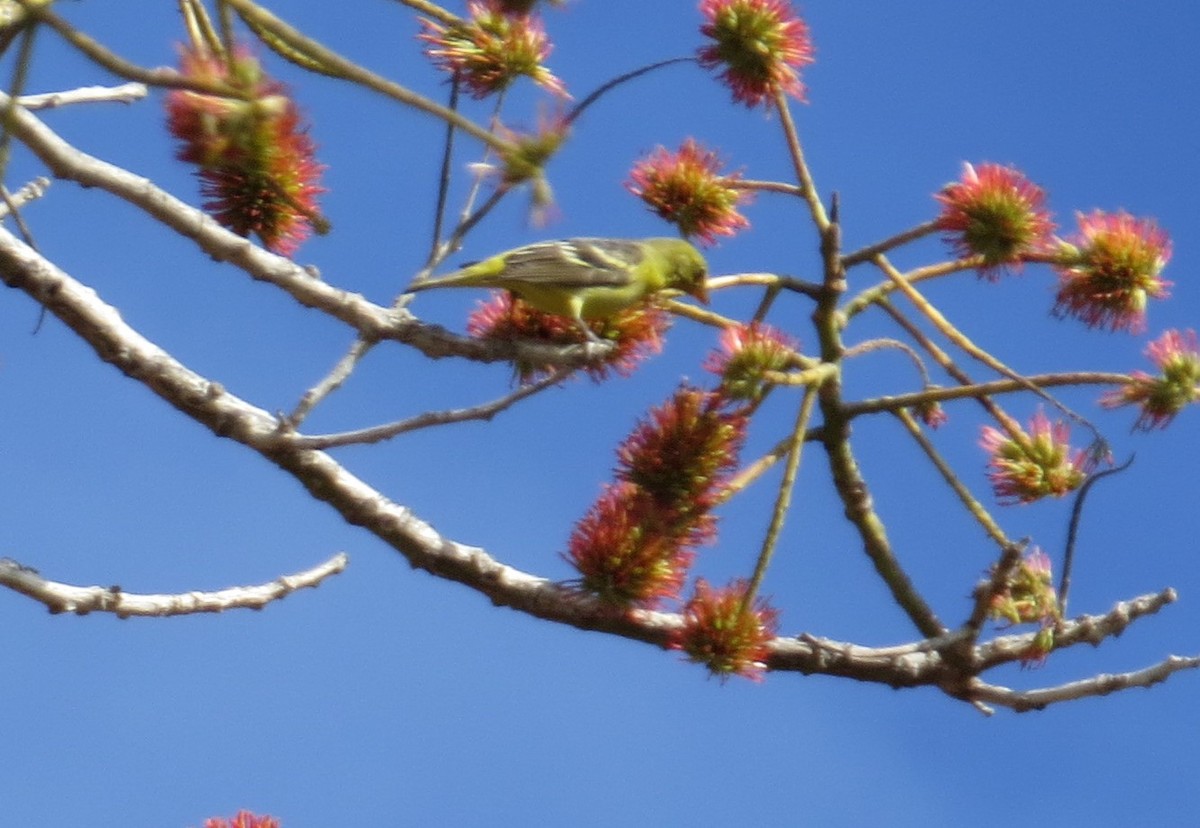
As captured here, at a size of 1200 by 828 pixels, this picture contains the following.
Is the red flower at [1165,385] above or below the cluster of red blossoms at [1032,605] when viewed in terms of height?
above

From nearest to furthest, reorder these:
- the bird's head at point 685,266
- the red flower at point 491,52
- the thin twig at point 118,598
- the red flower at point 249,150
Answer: the red flower at point 249,150 < the thin twig at point 118,598 < the red flower at point 491,52 < the bird's head at point 685,266

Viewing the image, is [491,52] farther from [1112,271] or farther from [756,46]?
[1112,271]

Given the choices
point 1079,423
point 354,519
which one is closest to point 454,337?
point 354,519

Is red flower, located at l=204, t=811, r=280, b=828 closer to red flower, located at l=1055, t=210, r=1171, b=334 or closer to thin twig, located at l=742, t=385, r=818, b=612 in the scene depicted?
thin twig, located at l=742, t=385, r=818, b=612

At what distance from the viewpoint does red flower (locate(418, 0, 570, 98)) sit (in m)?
4.07

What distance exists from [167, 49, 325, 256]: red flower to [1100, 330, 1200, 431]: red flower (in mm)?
2291

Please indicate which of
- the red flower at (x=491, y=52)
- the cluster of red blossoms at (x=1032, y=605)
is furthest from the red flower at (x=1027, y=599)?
the red flower at (x=491, y=52)

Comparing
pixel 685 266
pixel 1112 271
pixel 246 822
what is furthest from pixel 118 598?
pixel 1112 271

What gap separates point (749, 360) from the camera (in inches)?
148

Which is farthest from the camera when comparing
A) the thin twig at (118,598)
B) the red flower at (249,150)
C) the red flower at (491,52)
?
the red flower at (491,52)

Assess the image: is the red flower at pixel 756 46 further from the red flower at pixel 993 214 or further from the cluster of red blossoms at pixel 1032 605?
the cluster of red blossoms at pixel 1032 605

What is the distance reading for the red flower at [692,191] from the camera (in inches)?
172

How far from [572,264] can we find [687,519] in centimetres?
96

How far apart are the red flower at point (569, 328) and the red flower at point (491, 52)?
2.02ft
